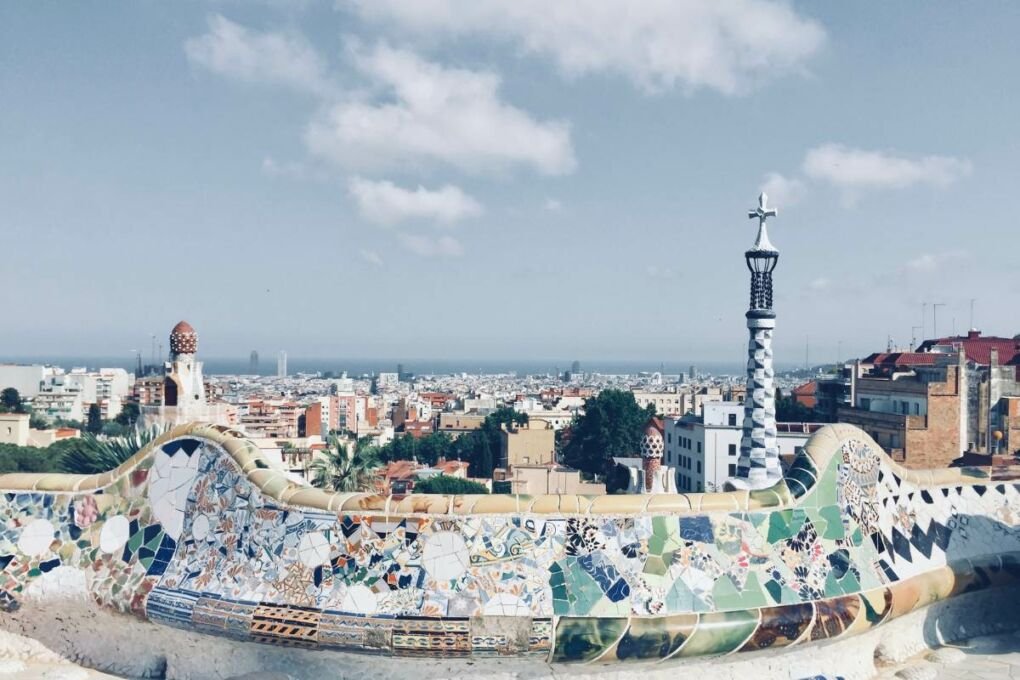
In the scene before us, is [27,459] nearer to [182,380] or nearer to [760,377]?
[182,380]

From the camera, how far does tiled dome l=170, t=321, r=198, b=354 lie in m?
24.7

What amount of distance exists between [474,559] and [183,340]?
1732 centimetres

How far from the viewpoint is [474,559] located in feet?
32.2

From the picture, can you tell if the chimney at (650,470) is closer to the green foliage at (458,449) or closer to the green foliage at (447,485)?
the green foliage at (447,485)

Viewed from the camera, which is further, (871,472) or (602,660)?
(871,472)

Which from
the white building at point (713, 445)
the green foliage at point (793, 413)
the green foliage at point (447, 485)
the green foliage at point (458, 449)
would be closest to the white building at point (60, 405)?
the green foliage at point (458, 449)

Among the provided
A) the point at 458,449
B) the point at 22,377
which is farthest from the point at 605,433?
the point at 22,377

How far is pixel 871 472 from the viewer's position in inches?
440

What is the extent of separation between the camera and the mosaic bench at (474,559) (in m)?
9.48

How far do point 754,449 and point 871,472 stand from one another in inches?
249

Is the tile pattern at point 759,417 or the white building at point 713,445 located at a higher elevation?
the tile pattern at point 759,417

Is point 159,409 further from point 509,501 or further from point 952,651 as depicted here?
point 952,651

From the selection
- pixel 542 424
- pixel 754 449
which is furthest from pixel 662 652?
pixel 542 424

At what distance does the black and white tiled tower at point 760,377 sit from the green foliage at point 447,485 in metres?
19.5
